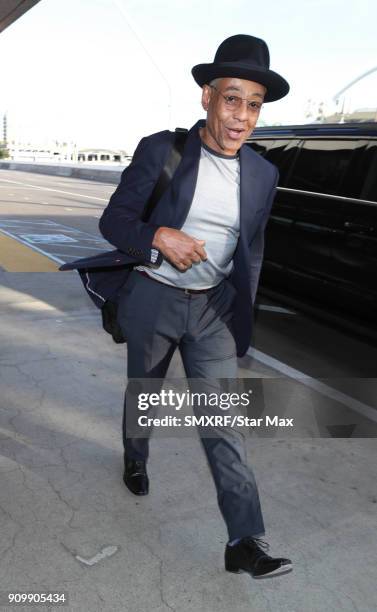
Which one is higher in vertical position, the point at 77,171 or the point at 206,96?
the point at 206,96

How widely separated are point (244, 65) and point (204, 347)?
3.76 ft

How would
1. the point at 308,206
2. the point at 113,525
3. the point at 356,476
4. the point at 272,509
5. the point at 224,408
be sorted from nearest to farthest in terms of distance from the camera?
the point at 224,408
the point at 113,525
the point at 272,509
the point at 356,476
the point at 308,206

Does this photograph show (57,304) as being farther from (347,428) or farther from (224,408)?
(224,408)

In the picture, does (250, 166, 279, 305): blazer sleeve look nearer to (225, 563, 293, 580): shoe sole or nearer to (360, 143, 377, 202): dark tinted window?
(225, 563, 293, 580): shoe sole

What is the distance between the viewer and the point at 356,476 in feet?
10.5

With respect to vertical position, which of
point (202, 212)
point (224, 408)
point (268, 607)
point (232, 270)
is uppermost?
point (202, 212)

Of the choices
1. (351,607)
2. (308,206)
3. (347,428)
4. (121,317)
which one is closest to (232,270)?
(121,317)

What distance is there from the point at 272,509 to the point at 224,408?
0.78 m

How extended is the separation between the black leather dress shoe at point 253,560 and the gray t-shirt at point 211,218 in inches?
42.9

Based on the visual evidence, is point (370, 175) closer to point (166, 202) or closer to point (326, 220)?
point (326, 220)

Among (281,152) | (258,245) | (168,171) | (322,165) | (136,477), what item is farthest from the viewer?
(281,152)

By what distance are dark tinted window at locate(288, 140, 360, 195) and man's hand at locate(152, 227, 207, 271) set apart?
9.64 ft

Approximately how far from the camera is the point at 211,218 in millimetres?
2279

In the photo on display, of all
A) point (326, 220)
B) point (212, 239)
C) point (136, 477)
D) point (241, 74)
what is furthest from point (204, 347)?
point (326, 220)
